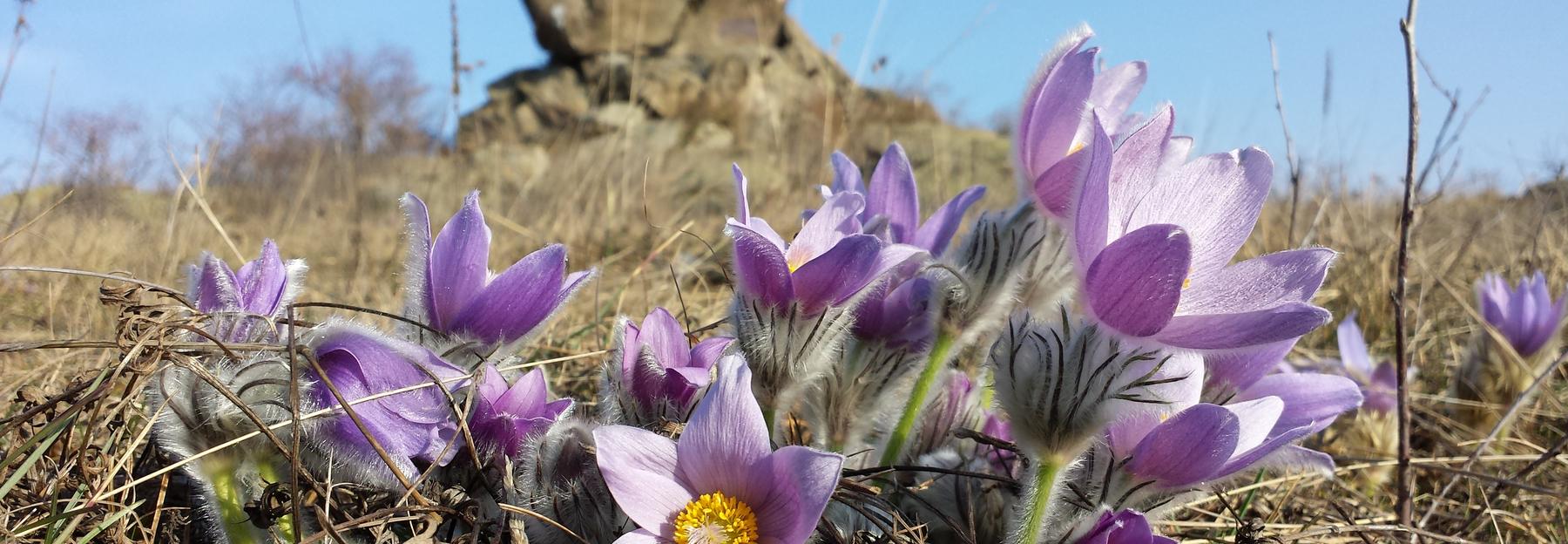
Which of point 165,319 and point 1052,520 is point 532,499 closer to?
point 165,319

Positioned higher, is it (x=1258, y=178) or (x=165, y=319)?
(x=1258, y=178)

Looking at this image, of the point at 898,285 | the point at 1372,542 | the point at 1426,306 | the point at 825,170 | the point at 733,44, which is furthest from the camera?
the point at 733,44

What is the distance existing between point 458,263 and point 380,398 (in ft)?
0.49

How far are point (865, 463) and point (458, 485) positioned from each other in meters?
0.47

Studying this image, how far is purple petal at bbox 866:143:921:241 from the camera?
3.68ft

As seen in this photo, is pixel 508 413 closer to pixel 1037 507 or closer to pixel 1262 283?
pixel 1037 507

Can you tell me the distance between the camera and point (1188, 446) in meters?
0.85

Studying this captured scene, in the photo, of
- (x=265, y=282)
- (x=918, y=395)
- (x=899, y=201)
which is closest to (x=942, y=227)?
(x=899, y=201)

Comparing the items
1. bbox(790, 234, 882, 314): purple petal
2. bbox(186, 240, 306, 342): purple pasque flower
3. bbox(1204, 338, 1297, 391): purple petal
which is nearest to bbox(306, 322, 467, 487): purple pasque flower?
bbox(186, 240, 306, 342): purple pasque flower

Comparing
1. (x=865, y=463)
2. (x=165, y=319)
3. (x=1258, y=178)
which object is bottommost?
(x=865, y=463)

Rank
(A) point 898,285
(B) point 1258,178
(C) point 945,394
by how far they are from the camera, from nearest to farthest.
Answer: (B) point 1258,178 → (A) point 898,285 → (C) point 945,394

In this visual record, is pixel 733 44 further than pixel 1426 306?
Yes

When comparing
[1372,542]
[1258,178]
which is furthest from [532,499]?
[1372,542]

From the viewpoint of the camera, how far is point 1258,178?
0.86 meters
